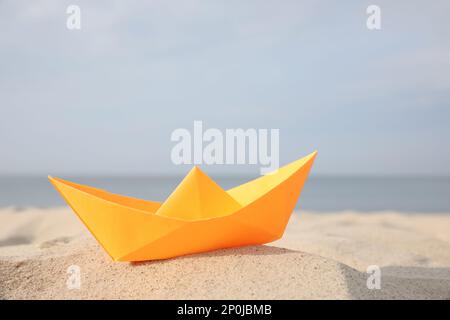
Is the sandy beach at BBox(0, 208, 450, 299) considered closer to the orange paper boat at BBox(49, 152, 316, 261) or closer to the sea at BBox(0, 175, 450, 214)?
the orange paper boat at BBox(49, 152, 316, 261)

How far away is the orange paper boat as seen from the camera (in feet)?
15.5

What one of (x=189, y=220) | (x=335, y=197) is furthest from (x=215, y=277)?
(x=335, y=197)

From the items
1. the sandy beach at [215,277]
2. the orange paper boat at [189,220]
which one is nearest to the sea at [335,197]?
the sandy beach at [215,277]

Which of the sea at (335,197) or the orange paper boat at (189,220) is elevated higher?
the orange paper boat at (189,220)

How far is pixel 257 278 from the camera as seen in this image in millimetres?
4406

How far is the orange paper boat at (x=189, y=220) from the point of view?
473 cm

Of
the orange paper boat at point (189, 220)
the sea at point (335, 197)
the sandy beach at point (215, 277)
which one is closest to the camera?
the sandy beach at point (215, 277)

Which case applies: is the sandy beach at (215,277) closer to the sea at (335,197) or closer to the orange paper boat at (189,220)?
the orange paper boat at (189,220)

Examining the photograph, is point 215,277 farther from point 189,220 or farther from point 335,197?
point 335,197

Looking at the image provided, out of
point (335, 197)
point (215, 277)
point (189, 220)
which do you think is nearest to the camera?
point (215, 277)

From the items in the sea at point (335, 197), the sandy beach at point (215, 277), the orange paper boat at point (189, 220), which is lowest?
the sea at point (335, 197)

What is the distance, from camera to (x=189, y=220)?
4.75 metres
